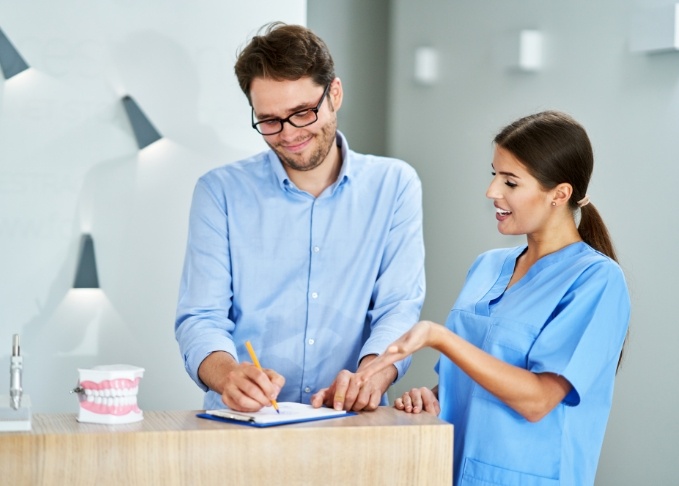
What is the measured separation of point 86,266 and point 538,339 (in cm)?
199

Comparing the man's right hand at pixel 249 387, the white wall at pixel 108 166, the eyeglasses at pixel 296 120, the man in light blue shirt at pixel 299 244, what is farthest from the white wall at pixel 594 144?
the man's right hand at pixel 249 387

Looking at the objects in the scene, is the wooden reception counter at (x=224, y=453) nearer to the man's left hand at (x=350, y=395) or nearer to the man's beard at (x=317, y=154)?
the man's left hand at (x=350, y=395)

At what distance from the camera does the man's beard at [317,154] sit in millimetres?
2309

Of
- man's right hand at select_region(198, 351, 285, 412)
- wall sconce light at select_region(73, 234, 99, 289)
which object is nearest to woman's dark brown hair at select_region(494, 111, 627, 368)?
man's right hand at select_region(198, 351, 285, 412)

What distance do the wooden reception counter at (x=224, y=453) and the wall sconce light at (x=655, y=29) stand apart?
69.3 inches

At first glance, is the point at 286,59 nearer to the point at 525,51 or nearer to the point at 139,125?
the point at 139,125

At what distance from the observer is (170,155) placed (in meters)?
3.46

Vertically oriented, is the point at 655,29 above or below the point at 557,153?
above

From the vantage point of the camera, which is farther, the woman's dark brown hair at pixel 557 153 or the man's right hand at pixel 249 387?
the woman's dark brown hair at pixel 557 153

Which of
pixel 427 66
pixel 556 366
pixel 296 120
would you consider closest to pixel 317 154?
pixel 296 120

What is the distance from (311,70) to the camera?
7.43ft

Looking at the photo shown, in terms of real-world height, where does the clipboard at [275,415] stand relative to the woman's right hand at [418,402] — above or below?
above

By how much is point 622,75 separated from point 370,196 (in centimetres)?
120

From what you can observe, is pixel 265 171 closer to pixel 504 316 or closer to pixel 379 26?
pixel 504 316
